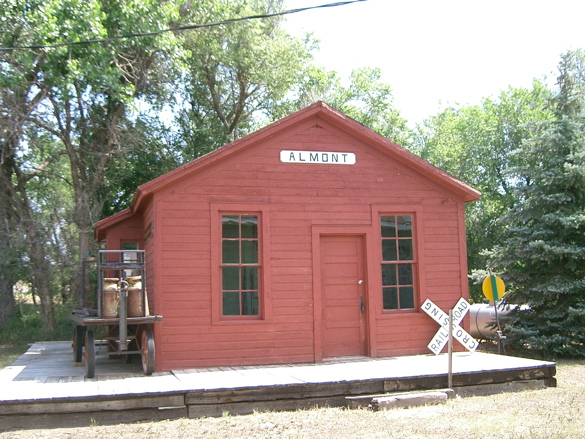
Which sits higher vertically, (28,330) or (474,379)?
(28,330)

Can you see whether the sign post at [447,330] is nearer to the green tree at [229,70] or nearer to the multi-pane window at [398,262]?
the multi-pane window at [398,262]

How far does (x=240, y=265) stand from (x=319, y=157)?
92.2 inches

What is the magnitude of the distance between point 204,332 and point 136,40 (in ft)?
35.7

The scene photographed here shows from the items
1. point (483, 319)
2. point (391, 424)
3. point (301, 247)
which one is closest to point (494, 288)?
point (301, 247)

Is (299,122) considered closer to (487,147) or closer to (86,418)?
(86,418)

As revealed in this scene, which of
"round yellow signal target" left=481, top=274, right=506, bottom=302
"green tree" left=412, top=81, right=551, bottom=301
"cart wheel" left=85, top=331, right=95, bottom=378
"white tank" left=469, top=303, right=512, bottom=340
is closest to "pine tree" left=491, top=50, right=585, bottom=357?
"white tank" left=469, top=303, right=512, bottom=340

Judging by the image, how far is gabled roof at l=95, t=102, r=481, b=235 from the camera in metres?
9.88

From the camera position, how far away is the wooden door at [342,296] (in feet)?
35.1

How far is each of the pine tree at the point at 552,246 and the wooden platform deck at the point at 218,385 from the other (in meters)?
3.31

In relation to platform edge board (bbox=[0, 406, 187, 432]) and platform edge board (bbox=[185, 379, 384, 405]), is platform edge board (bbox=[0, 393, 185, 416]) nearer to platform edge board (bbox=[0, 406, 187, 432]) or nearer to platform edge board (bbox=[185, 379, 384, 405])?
platform edge board (bbox=[0, 406, 187, 432])

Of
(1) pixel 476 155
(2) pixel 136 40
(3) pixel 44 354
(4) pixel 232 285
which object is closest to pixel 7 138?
(2) pixel 136 40

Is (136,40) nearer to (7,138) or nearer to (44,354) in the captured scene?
(7,138)

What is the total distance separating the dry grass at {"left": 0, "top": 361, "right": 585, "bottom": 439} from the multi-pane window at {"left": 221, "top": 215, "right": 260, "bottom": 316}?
278 cm

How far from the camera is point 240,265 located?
10273 millimetres
